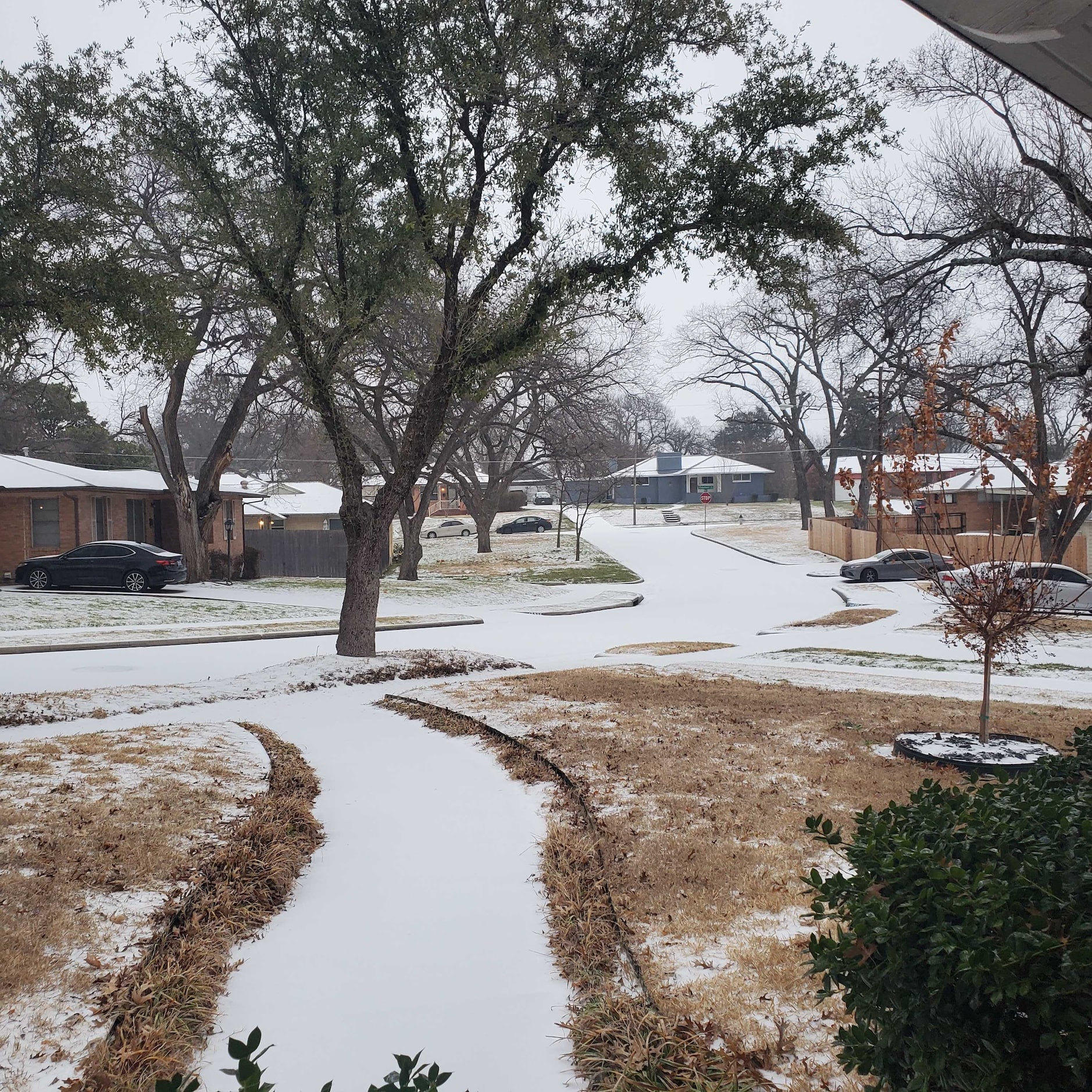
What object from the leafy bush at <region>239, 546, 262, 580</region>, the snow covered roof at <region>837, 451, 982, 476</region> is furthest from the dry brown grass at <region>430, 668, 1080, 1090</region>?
the leafy bush at <region>239, 546, 262, 580</region>

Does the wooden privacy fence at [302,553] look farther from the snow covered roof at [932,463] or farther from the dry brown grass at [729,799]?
the dry brown grass at [729,799]

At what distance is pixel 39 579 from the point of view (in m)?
27.2

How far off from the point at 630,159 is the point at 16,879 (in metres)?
10.2

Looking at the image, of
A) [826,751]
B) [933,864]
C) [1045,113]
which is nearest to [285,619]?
[826,751]

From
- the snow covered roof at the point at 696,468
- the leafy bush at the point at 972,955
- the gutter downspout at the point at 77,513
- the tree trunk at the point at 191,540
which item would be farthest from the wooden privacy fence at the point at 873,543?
the snow covered roof at the point at 696,468

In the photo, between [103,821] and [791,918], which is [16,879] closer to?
[103,821]

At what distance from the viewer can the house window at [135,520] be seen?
1330 inches

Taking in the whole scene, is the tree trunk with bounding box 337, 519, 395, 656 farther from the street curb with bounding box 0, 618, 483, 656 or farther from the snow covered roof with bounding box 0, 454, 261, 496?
the snow covered roof with bounding box 0, 454, 261, 496

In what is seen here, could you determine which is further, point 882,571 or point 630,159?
point 882,571

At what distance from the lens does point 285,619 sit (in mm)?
22062

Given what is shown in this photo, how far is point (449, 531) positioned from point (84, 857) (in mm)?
54896

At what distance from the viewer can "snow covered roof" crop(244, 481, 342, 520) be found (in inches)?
1813

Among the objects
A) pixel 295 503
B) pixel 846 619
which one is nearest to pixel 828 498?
pixel 295 503

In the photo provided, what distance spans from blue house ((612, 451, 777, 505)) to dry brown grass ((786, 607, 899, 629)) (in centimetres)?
5491
